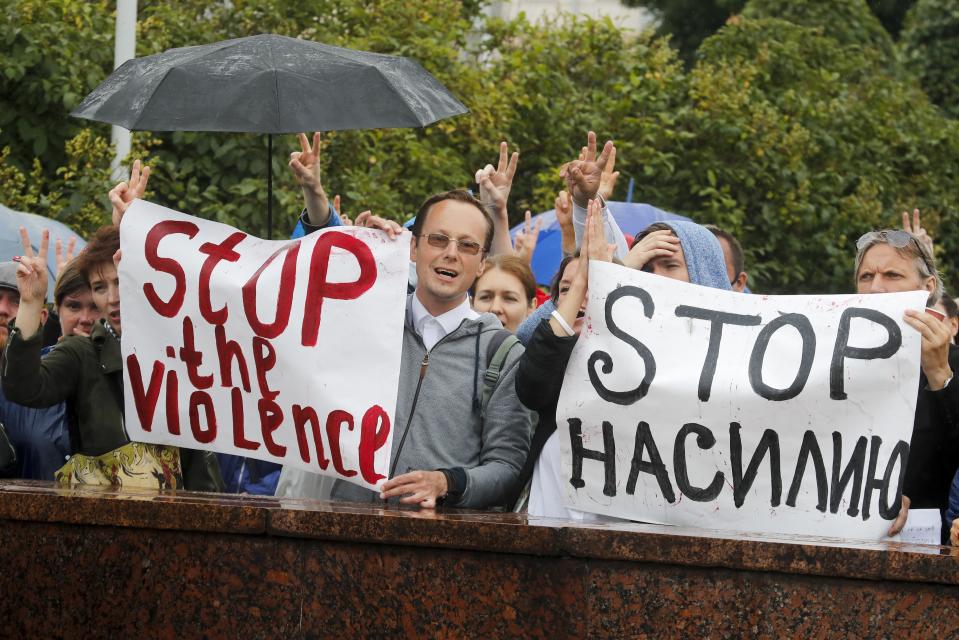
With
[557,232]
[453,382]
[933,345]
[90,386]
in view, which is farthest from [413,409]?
[557,232]

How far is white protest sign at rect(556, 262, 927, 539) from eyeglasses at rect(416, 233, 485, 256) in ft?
1.25

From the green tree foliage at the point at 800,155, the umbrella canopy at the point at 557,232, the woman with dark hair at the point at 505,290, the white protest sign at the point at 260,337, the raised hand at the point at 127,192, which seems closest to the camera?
the white protest sign at the point at 260,337

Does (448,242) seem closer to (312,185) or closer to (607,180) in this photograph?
(312,185)

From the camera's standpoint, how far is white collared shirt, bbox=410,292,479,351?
5027 mm

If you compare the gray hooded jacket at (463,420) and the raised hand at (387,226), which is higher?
the raised hand at (387,226)

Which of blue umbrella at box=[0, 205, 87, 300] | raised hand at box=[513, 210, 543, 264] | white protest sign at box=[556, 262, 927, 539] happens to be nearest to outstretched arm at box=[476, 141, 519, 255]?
raised hand at box=[513, 210, 543, 264]

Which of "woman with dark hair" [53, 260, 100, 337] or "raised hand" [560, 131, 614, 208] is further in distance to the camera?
"woman with dark hair" [53, 260, 100, 337]

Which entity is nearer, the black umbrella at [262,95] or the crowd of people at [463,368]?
the crowd of people at [463,368]

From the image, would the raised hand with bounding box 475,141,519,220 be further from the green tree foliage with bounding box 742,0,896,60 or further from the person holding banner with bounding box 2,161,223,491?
the green tree foliage with bounding box 742,0,896,60

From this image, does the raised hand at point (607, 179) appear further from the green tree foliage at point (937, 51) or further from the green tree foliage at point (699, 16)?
the green tree foliage at point (699, 16)

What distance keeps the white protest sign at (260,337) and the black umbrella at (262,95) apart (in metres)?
0.47

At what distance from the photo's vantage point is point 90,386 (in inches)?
207

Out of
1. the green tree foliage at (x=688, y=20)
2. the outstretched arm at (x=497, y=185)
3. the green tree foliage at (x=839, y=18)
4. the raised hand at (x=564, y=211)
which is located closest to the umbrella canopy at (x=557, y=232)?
the raised hand at (x=564, y=211)

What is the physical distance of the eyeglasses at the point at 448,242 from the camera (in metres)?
5.00
